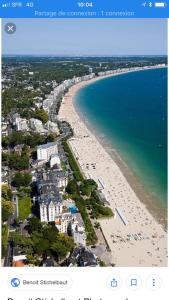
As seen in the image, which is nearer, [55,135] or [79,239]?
[79,239]

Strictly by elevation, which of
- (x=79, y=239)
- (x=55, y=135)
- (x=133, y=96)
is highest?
(x=133, y=96)

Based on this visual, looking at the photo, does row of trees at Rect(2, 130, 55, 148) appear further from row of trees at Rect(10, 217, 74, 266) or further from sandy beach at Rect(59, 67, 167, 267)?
row of trees at Rect(10, 217, 74, 266)

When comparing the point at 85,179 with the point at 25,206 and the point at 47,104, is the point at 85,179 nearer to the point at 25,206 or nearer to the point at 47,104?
the point at 25,206

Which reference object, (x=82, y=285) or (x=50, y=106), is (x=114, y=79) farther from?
(x=82, y=285)

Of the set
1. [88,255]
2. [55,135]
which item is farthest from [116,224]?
[55,135]

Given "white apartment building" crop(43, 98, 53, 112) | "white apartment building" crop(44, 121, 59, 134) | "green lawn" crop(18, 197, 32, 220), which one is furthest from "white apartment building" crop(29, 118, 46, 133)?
"green lawn" crop(18, 197, 32, 220)

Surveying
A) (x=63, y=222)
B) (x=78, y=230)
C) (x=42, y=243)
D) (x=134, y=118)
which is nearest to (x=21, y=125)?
(x=134, y=118)
